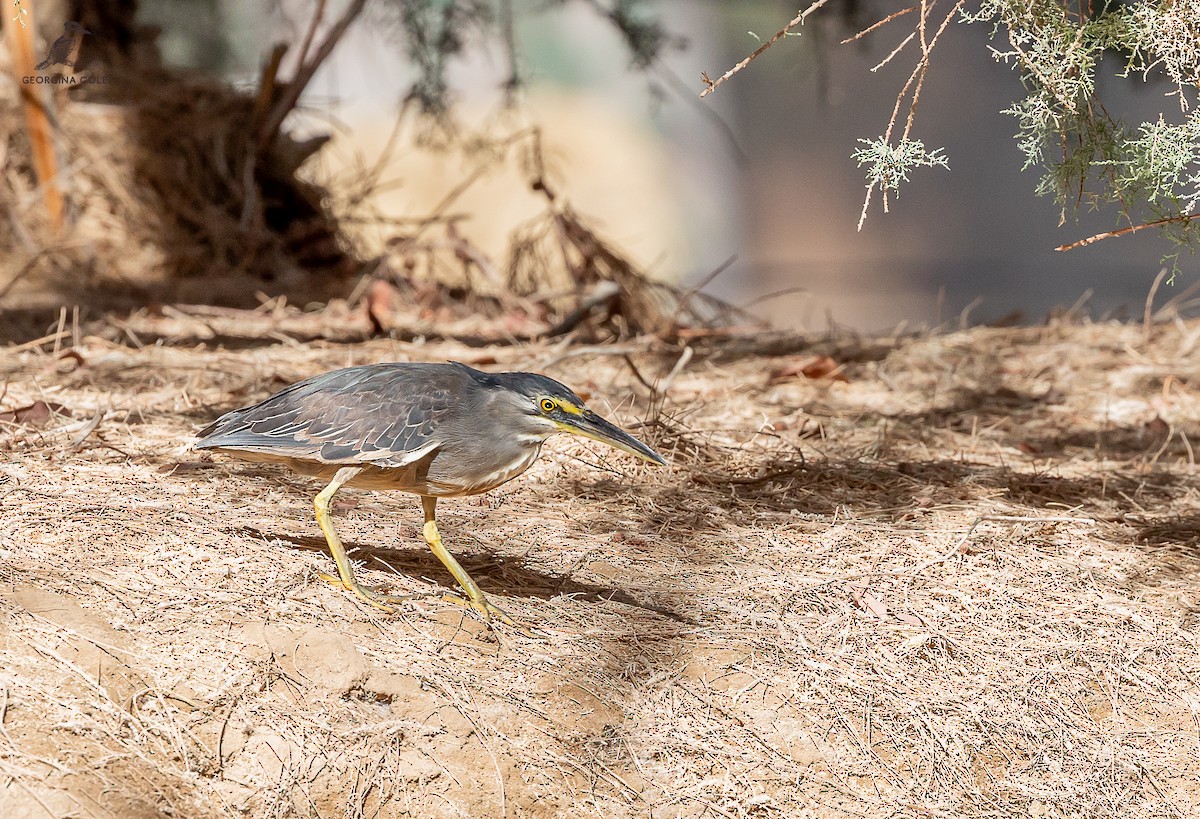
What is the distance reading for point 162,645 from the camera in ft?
7.15

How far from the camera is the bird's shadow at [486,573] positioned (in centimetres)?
267

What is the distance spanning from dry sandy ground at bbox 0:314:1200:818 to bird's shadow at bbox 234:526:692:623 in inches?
0.4

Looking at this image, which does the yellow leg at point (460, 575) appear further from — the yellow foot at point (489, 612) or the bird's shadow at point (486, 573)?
the bird's shadow at point (486, 573)

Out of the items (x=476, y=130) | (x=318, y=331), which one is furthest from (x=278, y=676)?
(x=476, y=130)

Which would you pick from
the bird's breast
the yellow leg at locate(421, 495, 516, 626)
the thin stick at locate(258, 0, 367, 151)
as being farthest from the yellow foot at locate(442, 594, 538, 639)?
the thin stick at locate(258, 0, 367, 151)

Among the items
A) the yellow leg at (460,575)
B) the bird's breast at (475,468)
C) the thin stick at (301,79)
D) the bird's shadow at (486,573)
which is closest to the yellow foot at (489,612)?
the yellow leg at (460,575)

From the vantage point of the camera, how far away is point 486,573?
275 centimetres

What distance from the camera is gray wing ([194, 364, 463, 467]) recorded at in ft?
Answer: 7.71

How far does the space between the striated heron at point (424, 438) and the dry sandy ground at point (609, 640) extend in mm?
243

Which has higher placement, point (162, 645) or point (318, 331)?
point (162, 645)

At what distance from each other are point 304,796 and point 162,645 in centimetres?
44

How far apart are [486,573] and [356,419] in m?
0.58

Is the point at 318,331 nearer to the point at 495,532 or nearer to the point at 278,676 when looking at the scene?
the point at 495,532

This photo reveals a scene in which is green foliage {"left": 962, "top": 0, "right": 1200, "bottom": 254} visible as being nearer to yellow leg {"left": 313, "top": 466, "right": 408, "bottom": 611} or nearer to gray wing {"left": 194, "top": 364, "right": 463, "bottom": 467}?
gray wing {"left": 194, "top": 364, "right": 463, "bottom": 467}
